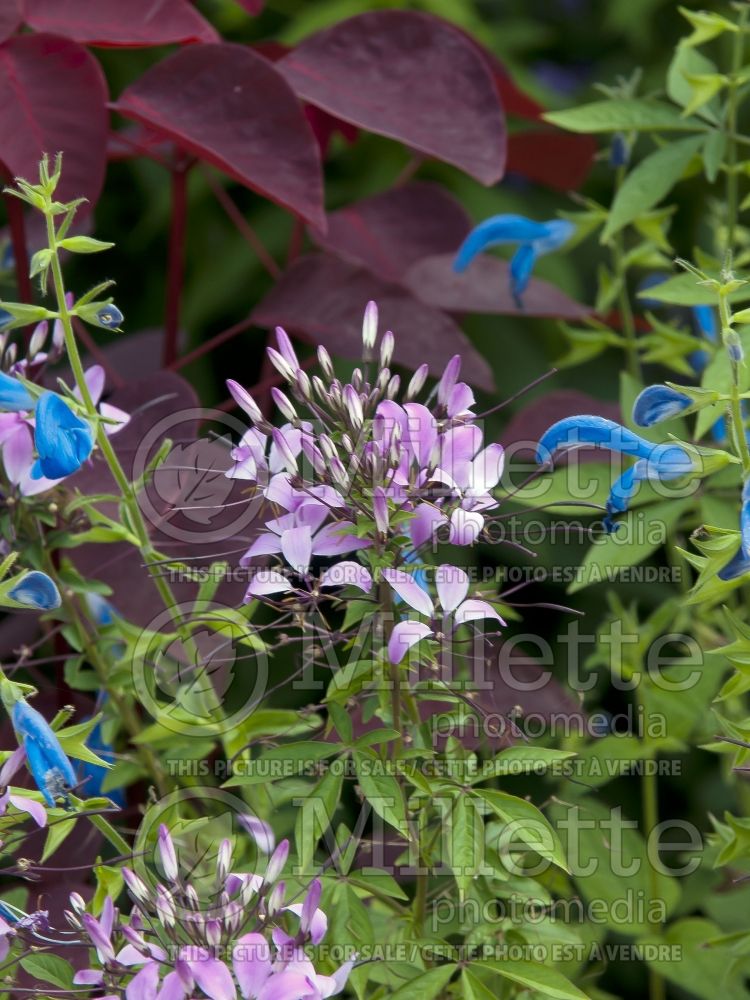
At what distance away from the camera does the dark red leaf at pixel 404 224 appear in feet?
3.74

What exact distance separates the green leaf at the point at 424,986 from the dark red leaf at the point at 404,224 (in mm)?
674

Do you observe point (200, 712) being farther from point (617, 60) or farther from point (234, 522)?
point (617, 60)

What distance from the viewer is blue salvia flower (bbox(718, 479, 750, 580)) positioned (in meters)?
0.61

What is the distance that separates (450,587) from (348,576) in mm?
52

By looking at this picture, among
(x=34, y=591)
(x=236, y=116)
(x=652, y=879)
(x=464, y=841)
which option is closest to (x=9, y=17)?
(x=236, y=116)

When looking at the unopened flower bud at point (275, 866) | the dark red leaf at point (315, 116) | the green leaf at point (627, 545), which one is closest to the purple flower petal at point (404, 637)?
the unopened flower bud at point (275, 866)

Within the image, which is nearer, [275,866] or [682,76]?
[275,866]

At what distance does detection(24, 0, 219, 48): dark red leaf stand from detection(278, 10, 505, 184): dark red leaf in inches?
3.7

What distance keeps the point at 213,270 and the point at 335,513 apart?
95cm

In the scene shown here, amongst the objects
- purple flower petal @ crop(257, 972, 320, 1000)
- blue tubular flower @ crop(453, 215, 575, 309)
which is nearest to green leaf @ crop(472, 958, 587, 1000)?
purple flower petal @ crop(257, 972, 320, 1000)

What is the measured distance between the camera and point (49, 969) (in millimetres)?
640

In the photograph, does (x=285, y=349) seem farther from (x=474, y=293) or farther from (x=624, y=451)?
(x=474, y=293)

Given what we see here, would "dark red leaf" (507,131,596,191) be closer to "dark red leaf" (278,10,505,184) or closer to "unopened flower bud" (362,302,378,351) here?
"dark red leaf" (278,10,505,184)

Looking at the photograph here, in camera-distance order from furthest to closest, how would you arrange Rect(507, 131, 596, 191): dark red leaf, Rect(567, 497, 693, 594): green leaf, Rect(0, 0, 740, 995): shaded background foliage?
Rect(507, 131, 596, 191): dark red leaf, Rect(0, 0, 740, 995): shaded background foliage, Rect(567, 497, 693, 594): green leaf
